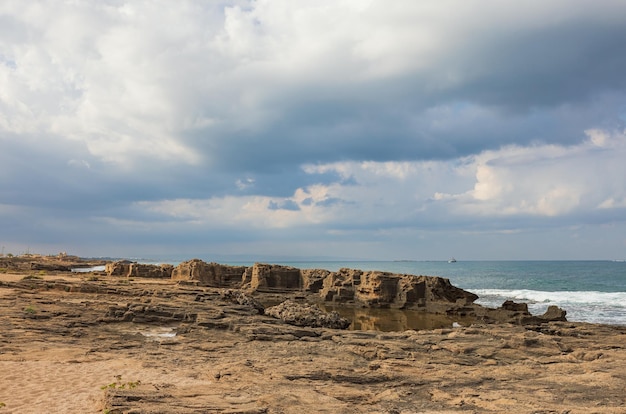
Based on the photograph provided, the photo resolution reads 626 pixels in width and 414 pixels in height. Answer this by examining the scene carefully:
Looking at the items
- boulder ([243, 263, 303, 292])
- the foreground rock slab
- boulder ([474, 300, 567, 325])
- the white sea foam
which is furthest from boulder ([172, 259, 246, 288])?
boulder ([474, 300, 567, 325])

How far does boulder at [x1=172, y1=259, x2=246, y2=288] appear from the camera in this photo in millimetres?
59656

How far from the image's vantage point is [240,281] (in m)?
61.7

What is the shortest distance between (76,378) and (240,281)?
4910 cm

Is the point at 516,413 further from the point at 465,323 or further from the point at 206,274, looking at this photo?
the point at 206,274

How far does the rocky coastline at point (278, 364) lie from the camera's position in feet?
34.2

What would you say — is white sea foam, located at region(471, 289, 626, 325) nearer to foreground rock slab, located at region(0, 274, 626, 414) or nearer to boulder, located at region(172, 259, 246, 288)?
foreground rock slab, located at region(0, 274, 626, 414)

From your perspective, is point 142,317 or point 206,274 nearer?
point 142,317

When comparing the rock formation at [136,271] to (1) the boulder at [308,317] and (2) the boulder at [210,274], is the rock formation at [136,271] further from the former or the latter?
(1) the boulder at [308,317]

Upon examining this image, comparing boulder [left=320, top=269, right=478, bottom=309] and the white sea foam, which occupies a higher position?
boulder [left=320, top=269, right=478, bottom=309]

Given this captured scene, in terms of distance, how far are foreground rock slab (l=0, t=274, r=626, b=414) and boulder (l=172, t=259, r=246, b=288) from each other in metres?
34.4

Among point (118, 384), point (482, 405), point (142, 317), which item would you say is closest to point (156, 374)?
point (118, 384)

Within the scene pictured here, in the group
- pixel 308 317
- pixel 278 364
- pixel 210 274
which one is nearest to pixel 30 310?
pixel 308 317

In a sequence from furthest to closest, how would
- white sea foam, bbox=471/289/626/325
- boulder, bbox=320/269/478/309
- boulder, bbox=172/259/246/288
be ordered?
1. boulder, bbox=172/259/246/288
2. boulder, bbox=320/269/478/309
3. white sea foam, bbox=471/289/626/325

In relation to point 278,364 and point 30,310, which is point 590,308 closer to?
point 278,364
